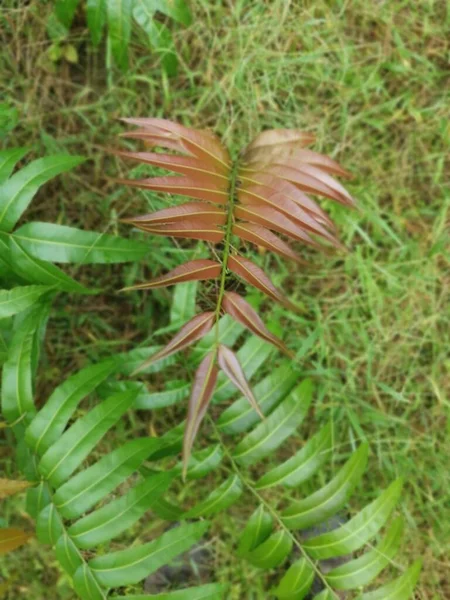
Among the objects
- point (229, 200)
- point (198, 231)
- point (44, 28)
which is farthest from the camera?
point (44, 28)

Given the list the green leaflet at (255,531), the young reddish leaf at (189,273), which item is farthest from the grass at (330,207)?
the young reddish leaf at (189,273)

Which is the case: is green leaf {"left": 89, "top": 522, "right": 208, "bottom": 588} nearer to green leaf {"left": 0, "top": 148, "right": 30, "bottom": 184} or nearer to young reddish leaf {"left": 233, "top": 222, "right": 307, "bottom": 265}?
young reddish leaf {"left": 233, "top": 222, "right": 307, "bottom": 265}

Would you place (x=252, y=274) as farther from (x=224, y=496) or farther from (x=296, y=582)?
(x=296, y=582)

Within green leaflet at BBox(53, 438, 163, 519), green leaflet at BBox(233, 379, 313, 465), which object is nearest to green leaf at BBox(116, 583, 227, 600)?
green leaflet at BBox(53, 438, 163, 519)

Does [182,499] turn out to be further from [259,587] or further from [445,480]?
[445,480]

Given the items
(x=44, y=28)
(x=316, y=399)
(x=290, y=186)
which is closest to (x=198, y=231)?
(x=290, y=186)

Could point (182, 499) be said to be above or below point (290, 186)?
below
